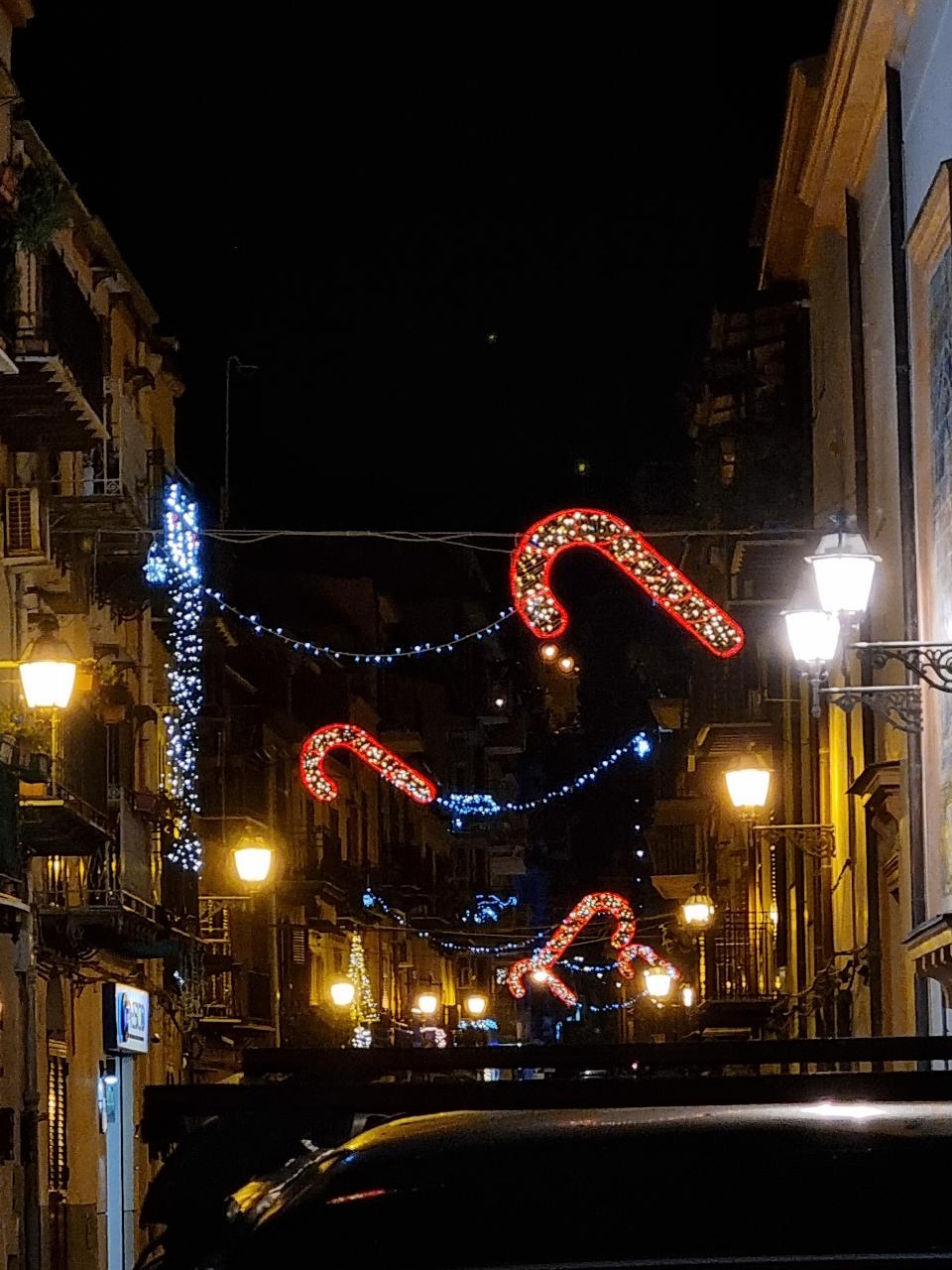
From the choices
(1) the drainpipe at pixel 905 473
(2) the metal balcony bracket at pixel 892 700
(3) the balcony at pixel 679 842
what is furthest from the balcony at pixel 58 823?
(3) the balcony at pixel 679 842

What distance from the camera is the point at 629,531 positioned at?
16859mm

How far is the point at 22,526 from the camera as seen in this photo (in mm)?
24219

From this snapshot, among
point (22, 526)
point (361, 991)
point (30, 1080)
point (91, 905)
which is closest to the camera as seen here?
point (30, 1080)

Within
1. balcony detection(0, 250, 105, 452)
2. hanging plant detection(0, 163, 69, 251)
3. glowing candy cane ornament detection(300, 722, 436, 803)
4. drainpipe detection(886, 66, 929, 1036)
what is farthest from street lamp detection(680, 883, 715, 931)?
hanging plant detection(0, 163, 69, 251)

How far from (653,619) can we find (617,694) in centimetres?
2890

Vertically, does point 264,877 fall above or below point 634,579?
below

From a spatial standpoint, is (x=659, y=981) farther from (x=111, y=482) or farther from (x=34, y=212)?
(x=34, y=212)

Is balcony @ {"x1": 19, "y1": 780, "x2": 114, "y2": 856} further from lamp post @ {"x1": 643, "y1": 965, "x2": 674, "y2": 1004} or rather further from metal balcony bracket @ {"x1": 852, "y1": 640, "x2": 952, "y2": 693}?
lamp post @ {"x1": 643, "y1": 965, "x2": 674, "y2": 1004}

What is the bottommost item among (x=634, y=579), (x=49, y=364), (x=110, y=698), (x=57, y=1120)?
(x=57, y=1120)

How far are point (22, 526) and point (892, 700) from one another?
39.7 feet

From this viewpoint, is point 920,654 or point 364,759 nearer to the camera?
point 920,654

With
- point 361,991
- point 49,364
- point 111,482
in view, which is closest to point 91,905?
point 111,482

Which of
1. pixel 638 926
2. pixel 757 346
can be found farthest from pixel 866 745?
pixel 638 926

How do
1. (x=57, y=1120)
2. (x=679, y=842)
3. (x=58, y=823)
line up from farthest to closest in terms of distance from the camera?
(x=679, y=842), (x=57, y=1120), (x=58, y=823)
